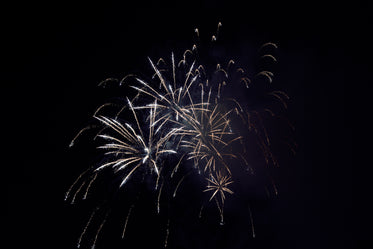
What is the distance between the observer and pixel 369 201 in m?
10.6

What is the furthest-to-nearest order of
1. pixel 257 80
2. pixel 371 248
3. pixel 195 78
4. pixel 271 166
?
pixel 271 166 → pixel 371 248 → pixel 257 80 → pixel 195 78

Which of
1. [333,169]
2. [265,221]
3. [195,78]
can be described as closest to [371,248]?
[333,169]

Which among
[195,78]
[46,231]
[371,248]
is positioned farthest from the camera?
[46,231]

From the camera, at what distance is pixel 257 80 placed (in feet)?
Result: 32.7

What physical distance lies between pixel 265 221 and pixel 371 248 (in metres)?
4.55

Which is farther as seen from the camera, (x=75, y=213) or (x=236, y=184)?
(x=75, y=213)

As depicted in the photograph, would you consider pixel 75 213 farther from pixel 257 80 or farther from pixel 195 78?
pixel 257 80

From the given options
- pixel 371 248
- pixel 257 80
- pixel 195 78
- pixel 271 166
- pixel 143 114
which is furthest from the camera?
pixel 271 166

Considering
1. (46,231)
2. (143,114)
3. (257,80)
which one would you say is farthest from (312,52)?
(46,231)

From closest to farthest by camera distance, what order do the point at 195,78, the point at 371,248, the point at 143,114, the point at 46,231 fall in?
the point at 195,78, the point at 143,114, the point at 371,248, the point at 46,231

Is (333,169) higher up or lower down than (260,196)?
higher up

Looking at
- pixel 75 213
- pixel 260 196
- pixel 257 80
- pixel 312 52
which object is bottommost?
pixel 75 213

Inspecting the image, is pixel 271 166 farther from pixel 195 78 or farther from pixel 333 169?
pixel 195 78

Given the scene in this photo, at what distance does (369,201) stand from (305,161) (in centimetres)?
324
